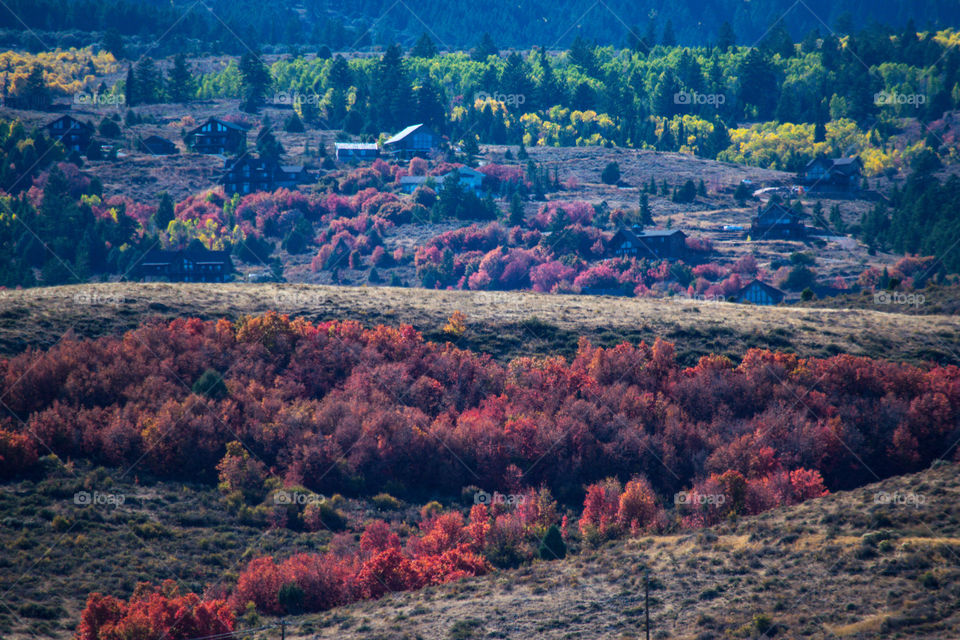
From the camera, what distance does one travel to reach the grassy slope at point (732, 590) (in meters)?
31.1

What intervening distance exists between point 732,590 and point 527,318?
33.1 meters

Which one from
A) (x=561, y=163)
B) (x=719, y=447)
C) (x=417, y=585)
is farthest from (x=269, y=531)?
(x=561, y=163)

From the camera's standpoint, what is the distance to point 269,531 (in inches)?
1702

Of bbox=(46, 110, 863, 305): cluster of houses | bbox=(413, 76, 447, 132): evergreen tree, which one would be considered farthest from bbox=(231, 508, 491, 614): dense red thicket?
bbox=(413, 76, 447, 132): evergreen tree

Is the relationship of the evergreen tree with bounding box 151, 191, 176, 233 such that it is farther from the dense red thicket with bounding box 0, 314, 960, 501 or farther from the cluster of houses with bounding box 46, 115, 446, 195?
the dense red thicket with bounding box 0, 314, 960, 501

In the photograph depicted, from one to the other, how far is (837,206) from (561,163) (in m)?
41.9

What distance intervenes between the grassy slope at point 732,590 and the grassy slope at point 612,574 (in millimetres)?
62

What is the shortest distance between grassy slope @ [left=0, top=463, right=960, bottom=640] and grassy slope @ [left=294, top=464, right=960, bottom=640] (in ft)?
0.20

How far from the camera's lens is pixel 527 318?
212 feet

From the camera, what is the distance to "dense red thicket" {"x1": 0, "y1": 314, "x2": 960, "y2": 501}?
49.1 m

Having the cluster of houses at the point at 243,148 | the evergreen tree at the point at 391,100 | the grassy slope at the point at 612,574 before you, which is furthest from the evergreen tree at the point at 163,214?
the grassy slope at the point at 612,574

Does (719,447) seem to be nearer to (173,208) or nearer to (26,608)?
(26,608)

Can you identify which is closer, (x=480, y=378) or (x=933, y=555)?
(x=933, y=555)

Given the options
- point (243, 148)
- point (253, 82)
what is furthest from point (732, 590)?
point (253, 82)
